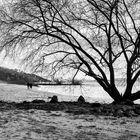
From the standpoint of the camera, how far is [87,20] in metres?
11.6

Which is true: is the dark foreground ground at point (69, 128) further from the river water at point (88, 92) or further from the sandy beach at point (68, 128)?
the river water at point (88, 92)

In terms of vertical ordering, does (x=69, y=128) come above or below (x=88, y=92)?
below

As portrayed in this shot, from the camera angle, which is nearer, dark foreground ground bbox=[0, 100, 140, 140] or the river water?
dark foreground ground bbox=[0, 100, 140, 140]

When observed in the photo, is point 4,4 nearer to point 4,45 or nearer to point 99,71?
point 4,45

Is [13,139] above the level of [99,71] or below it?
below

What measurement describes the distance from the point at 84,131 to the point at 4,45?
704cm

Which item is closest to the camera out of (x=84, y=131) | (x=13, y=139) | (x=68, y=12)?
(x=13, y=139)

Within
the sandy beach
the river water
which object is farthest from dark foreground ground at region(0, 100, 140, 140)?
the river water

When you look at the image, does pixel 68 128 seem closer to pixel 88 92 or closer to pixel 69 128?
pixel 69 128

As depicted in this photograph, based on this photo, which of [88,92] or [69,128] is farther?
[88,92]

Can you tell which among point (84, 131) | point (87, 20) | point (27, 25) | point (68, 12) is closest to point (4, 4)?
point (27, 25)

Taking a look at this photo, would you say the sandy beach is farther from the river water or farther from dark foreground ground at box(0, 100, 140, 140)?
the river water

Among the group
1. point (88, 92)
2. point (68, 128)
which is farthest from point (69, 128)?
point (88, 92)

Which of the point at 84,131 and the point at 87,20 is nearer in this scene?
the point at 84,131
